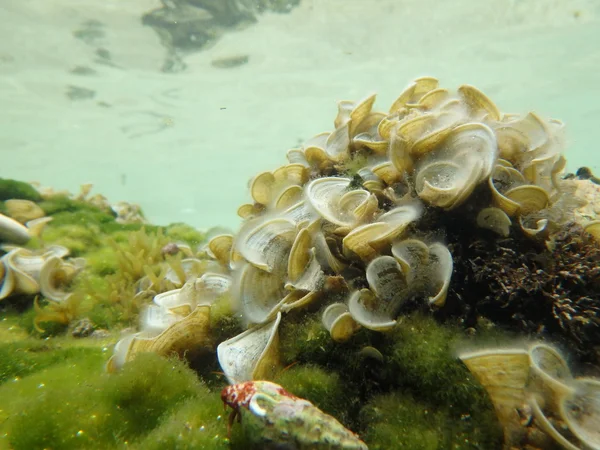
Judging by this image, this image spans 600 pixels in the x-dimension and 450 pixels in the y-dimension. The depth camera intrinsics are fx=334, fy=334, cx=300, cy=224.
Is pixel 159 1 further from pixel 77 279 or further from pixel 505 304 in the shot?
pixel 505 304

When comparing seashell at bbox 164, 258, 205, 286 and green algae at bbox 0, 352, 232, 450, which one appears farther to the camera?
seashell at bbox 164, 258, 205, 286

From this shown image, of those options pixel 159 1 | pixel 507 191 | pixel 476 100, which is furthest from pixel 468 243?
pixel 159 1

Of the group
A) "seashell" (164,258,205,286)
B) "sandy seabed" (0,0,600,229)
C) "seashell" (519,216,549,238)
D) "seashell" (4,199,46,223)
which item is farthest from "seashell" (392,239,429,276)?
"seashell" (4,199,46,223)

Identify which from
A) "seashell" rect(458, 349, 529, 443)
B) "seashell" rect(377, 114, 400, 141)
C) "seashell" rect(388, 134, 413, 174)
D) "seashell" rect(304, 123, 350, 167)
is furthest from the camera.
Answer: "seashell" rect(304, 123, 350, 167)

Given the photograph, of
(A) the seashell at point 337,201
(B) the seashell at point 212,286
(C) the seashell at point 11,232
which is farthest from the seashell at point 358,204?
(C) the seashell at point 11,232

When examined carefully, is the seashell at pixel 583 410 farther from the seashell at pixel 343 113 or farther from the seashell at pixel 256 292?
the seashell at pixel 343 113

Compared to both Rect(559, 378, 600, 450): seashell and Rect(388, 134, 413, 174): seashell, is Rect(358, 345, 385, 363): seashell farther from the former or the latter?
Rect(388, 134, 413, 174): seashell
